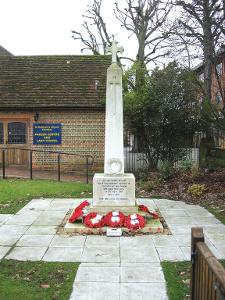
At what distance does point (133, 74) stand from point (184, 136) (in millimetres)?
4324

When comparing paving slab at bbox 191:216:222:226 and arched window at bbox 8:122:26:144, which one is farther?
arched window at bbox 8:122:26:144

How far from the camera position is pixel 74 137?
18562 millimetres

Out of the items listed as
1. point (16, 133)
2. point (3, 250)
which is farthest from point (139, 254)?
point (16, 133)

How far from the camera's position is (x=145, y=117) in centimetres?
1627

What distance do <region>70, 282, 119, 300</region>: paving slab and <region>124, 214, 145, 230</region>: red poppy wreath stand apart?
2.61m

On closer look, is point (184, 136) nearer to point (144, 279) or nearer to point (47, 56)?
point (47, 56)

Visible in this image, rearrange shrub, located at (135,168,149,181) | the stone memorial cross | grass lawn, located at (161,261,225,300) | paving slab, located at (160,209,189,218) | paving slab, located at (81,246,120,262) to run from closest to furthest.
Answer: grass lawn, located at (161,261,225,300)
paving slab, located at (81,246,120,262)
the stone memorial cross
paving slab, located at (160,209,189,218)
shrub, located at (135,168,149,181)

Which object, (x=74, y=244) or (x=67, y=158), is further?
(x=67, y=158)

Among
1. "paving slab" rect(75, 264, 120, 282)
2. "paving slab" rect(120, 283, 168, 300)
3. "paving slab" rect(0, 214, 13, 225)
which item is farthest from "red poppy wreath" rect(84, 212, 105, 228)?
"paving slab" rect(120, 283, 168, 300)

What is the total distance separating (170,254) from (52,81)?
14.3 meters

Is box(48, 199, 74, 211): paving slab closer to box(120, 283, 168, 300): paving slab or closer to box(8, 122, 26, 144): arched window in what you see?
box(120, 283, 168, 300): paving slab

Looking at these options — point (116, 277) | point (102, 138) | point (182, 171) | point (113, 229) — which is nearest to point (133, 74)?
point (102, 138)

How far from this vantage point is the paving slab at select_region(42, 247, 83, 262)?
650 cm

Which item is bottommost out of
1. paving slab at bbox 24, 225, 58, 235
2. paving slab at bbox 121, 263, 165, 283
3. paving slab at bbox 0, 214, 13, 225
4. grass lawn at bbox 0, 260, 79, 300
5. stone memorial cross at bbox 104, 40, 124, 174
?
grass lawn at bbox 0, 260, 79, 300
